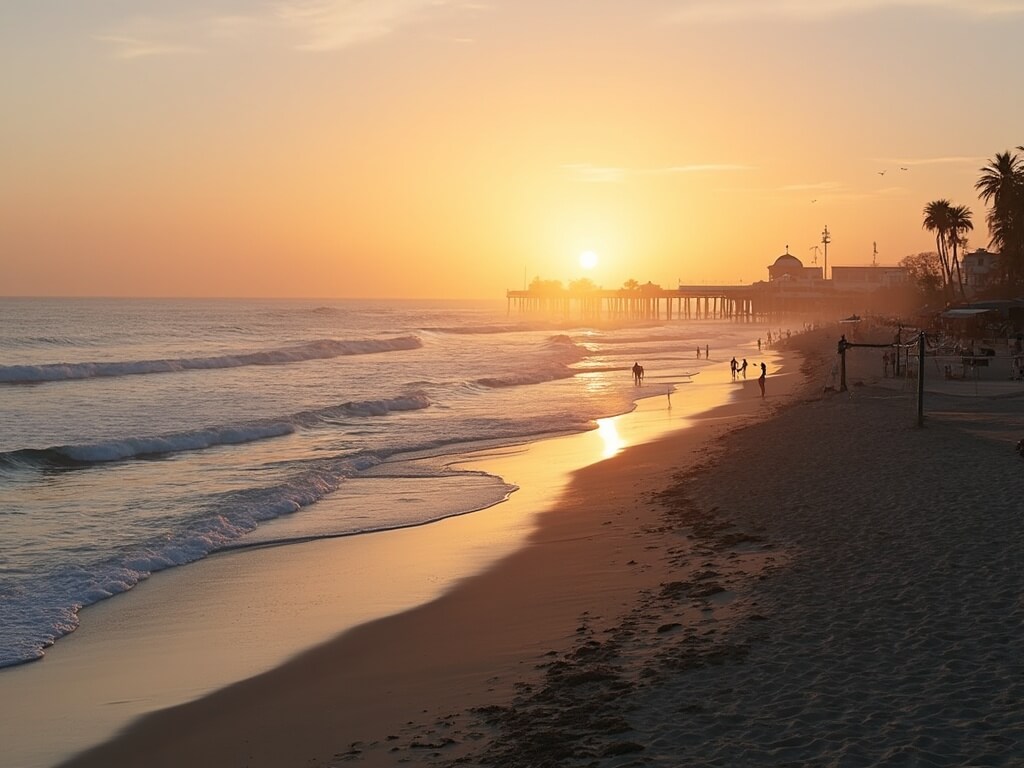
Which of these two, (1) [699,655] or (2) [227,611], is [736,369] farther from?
(1) [699,655]

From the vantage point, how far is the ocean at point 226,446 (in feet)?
41.9

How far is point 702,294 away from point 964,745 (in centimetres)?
14186

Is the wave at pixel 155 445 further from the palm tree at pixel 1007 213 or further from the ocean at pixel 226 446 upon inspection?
the palm tree at pixel 1007 213

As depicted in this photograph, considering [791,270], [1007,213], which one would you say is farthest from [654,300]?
[1007,213]

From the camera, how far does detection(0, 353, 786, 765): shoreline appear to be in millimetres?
8258

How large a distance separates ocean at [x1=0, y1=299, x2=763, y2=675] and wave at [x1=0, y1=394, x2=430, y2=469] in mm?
54

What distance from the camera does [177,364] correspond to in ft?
170

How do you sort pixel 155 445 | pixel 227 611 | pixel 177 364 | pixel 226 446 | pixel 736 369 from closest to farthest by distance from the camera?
pixel 227 611 < pixel 155 445 < pixel 226 446 < pixel 736 369 < pixel 177 364

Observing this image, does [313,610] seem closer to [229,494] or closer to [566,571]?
[566,571]

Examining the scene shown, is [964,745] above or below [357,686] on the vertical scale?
above

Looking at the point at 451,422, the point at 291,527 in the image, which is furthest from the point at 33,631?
the point at 451,422

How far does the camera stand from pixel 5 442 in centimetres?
2377

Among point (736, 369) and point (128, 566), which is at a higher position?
point (736, 369)

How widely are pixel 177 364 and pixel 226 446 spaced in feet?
100
